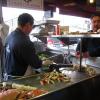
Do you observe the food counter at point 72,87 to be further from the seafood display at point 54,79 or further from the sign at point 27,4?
the sign at point 27,4

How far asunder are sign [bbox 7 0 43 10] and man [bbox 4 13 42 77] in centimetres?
110

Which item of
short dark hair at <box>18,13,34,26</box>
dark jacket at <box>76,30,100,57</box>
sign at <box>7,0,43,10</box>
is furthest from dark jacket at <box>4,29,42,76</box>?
dark jacket at <box>76,30,100,57</box>

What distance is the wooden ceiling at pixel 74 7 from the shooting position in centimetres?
497

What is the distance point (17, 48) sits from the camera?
267cm

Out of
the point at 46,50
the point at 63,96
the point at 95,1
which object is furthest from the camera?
the point at 95,1

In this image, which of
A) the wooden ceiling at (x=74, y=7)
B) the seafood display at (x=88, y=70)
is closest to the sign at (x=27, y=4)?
the wooden ceiling at (x=74, y=7)

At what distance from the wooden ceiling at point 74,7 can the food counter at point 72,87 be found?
2.51m

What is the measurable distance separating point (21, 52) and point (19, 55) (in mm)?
54

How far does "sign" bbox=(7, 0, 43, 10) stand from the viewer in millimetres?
3788

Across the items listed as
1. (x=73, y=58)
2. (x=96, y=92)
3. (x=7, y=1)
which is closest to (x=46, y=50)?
(x=73, y=58)

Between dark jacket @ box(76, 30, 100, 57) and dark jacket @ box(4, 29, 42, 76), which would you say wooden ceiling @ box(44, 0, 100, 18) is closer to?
dark jacket @ box(76, 30, 100, 57)

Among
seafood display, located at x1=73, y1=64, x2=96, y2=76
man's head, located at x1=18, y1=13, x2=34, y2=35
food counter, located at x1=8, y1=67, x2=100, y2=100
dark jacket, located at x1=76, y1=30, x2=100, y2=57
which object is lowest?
food counter, located at x1=8, y1=67, x2=100, y2=100

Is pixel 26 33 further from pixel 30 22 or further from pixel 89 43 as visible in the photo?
pixel 89 43

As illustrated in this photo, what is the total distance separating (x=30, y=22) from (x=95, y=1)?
3.74 meters
